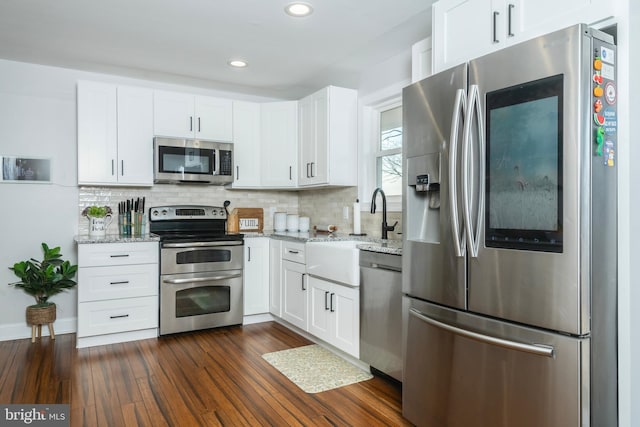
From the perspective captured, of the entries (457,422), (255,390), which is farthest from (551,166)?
(255,390)

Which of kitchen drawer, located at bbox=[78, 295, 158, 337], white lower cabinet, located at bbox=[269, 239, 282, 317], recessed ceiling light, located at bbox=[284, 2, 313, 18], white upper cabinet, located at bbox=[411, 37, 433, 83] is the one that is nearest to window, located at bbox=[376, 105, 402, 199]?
white upper cabinet, located at bbox=[411, 37, 433, 83]

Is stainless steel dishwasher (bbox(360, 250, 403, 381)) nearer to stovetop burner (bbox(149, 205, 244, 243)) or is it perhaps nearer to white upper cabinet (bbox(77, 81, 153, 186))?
stovetop burner (bbox(149, 205, 244, 243))

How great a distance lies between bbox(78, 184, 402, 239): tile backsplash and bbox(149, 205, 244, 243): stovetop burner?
0.32ft

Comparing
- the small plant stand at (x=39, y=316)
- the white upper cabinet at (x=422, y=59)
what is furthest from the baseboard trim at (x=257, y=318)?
the white upper cabinet at (x=422, y=59)

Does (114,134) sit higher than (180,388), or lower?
higher

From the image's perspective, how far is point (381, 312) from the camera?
105 inches

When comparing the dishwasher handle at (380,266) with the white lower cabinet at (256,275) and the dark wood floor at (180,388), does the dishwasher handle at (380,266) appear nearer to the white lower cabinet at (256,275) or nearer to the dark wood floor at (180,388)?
the dark wood floor at (180,388)

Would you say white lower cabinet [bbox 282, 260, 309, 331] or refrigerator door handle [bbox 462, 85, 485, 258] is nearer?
refrigerator door handle [bbox 462, 85, 485, 258]

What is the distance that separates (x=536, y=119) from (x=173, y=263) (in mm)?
3076

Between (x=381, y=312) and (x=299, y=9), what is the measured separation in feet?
6.54

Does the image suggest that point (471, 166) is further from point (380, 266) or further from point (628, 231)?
point (380, 266)

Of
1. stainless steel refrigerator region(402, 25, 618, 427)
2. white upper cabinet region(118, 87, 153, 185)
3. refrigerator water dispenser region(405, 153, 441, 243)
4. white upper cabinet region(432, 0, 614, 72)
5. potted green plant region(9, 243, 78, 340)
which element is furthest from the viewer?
white upper cabinet region(118, 87, 153, 185)

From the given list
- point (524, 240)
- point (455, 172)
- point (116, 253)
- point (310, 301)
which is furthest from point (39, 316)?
point (524, 240)

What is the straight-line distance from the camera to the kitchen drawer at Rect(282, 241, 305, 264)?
363cm
